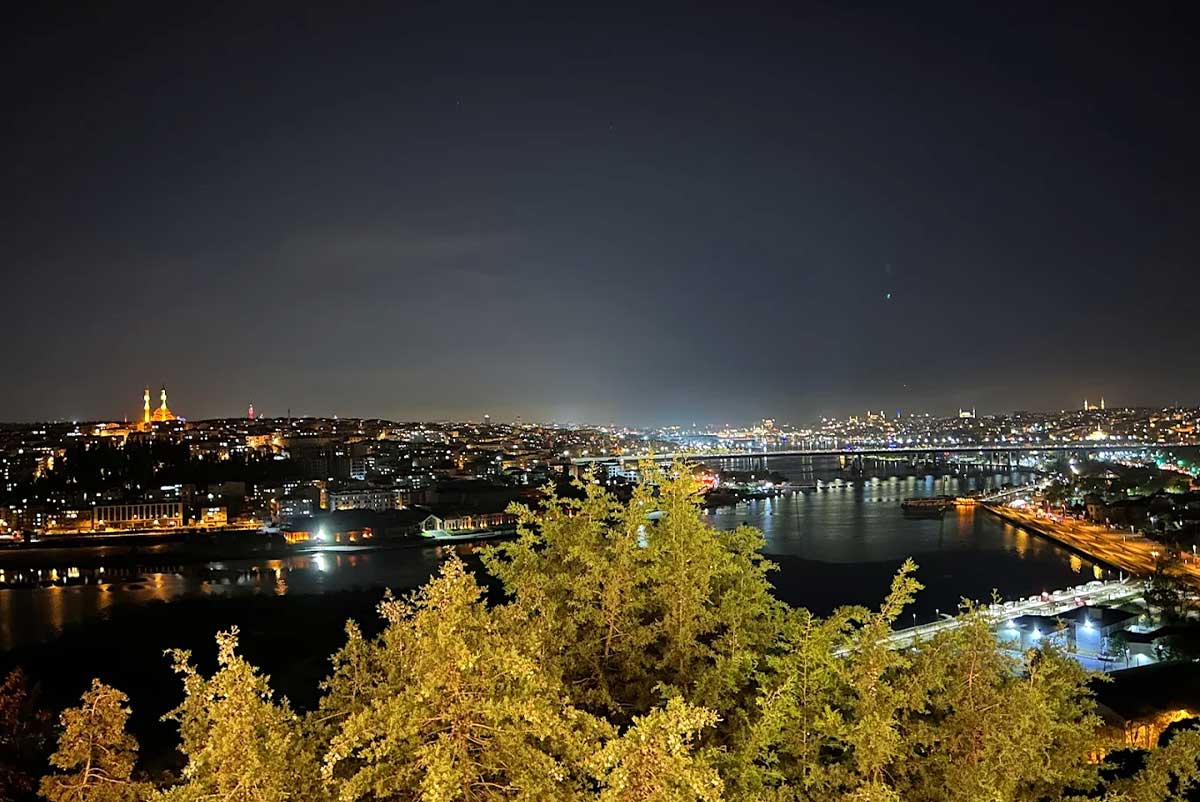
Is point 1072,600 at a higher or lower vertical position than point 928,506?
higher

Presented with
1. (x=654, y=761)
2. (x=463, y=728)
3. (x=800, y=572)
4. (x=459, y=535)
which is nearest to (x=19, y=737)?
(x=463, y=728)

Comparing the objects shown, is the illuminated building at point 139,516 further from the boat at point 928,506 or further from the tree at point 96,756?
the tree at point 96,756

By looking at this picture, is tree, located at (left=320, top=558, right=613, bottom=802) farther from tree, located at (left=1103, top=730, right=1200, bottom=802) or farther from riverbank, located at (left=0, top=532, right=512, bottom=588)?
riverbank, located at (left=0, top=532, right=512, bottom=588)

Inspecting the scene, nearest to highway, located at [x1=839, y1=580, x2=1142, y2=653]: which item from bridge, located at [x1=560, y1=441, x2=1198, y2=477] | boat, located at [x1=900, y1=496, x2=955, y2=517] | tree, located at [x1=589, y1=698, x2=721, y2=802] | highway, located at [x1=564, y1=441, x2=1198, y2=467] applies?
tree, located at [x1=589, y1=698, x2=721, y2=802]

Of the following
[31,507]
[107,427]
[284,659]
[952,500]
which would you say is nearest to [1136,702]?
[284,659]

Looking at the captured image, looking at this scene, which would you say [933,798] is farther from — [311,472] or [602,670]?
[311,472]

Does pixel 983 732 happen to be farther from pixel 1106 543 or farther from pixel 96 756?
pixel 1106 543

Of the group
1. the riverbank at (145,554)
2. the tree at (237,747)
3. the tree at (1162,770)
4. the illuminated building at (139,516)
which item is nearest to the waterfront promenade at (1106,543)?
the tree at (1162,770)
